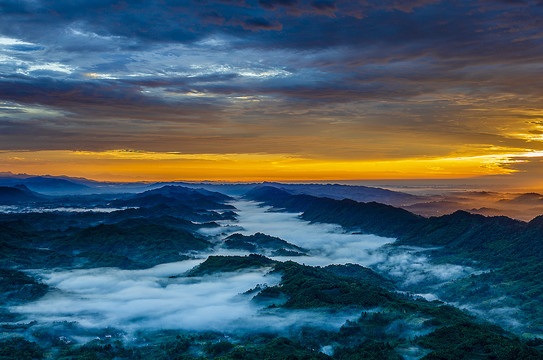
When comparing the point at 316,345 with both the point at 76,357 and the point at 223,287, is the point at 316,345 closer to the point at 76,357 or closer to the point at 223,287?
the point at 76,357

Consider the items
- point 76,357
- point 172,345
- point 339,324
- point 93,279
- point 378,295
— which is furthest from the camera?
point 93,279

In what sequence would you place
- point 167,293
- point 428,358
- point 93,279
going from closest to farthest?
point 428,358, point 167,293, point 93,279

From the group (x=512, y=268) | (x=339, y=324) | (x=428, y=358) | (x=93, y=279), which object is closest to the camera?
(x=428, y=358)

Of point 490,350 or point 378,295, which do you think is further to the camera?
point 378,295

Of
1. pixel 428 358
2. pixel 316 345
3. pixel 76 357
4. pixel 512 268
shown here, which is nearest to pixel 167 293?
pixel 76 357

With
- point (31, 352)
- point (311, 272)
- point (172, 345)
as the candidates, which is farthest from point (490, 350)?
point (31, 352)

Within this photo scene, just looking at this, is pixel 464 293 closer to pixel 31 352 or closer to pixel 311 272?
pixel 311 272

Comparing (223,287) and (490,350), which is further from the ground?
(490,350)

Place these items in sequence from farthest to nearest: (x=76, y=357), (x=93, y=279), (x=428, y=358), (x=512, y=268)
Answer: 1. (x=93, y=279)
2. (x=512, y=268)
3. (x=76, y=357)
4. (x=428, y=358)

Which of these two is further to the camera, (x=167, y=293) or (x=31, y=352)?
(x=167, y=293)
